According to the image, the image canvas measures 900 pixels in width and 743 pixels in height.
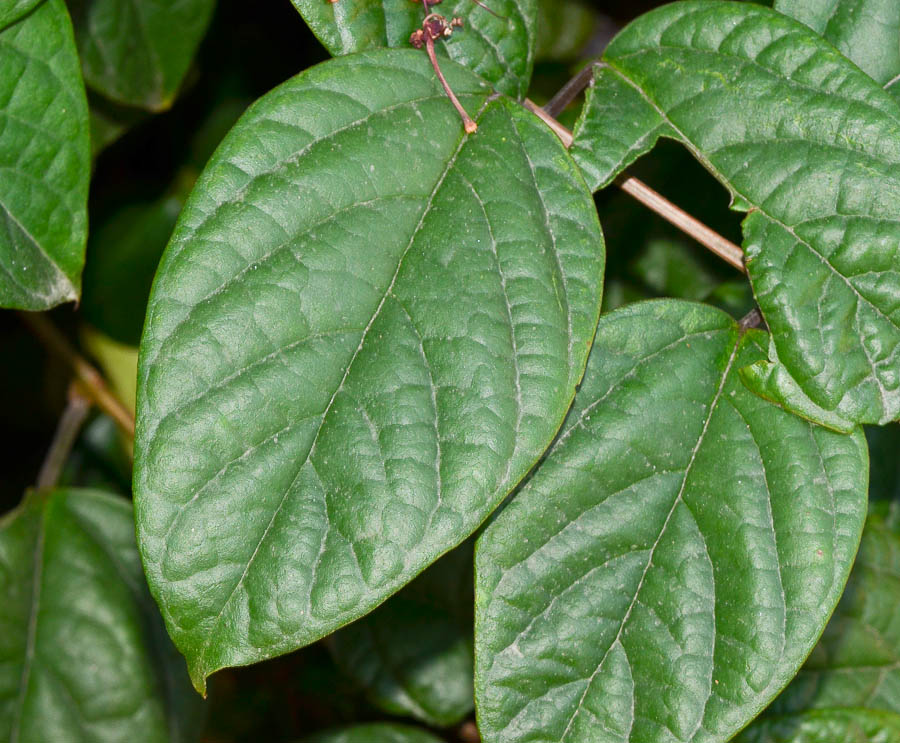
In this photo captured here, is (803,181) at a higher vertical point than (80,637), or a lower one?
higher

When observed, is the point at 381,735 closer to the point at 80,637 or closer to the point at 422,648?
the point at 422,648

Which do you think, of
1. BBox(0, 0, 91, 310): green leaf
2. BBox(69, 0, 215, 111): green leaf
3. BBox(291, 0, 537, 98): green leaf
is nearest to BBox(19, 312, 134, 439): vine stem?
BBox(69, 0, 215, 111): green leaf

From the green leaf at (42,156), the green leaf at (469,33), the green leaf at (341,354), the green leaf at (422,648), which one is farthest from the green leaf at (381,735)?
the green leaf at (469,33)

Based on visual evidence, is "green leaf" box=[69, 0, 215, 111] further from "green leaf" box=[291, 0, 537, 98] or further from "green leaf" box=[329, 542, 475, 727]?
"green leaf" box=[329, 542, 475, 727]

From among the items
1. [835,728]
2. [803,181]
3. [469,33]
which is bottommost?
[835,728]

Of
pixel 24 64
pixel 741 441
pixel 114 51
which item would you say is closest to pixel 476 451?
pixel 741 441

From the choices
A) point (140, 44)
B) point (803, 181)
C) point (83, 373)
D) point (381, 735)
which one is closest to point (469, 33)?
point (803, 181)

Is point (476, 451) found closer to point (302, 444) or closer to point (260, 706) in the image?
point (302, 444)
